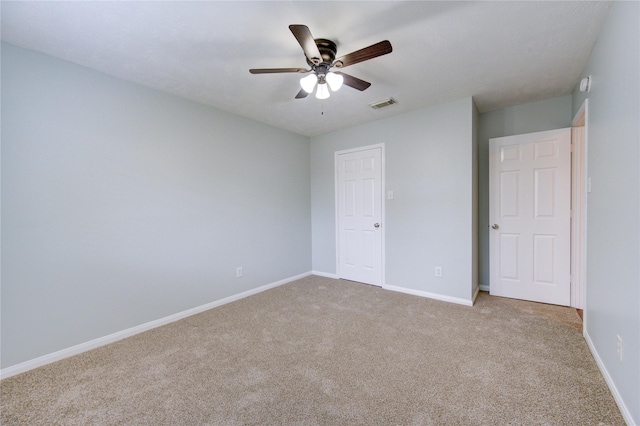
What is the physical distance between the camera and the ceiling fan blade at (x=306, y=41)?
1438mm

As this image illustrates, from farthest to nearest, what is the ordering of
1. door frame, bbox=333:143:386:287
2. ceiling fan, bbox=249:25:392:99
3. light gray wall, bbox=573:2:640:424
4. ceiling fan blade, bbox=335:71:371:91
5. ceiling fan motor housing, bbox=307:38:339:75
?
door frame, bbox=333:143:386:287 < ceiling fan blade, bbox=335:71:371:91 < ceiling fan motor housing, bbox=307:38:339:75 < ceiling fan, bbox=249:25:392:99 < light gray wall, bbox=573:2:640:424

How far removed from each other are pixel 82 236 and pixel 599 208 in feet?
13.3

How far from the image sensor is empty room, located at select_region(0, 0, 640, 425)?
1607 mm

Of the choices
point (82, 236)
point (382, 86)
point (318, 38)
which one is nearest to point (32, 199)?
point (82, 236)

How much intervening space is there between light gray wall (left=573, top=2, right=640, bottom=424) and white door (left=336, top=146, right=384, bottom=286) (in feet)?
7.21

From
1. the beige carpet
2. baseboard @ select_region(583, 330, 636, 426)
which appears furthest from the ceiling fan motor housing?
baseboard @ select_region(583, 330, 636, 426)

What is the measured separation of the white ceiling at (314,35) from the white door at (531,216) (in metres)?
0.68

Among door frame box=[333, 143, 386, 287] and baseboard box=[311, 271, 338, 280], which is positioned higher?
door frame box=[333, 143, 386, 287]

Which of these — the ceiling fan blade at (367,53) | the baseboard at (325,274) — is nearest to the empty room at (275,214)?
the ceiling fan blade at (367,53)

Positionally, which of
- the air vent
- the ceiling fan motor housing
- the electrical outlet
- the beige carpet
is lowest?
the beige carpet

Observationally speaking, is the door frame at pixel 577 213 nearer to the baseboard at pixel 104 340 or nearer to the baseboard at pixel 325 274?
the baseboard at pixel 325 274

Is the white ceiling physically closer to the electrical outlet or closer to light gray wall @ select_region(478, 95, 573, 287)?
light gray wall @ select_region(478, 95, 573, 287)

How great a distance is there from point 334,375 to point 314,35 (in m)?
2.45

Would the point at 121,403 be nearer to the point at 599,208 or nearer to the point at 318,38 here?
the point at 318,38
